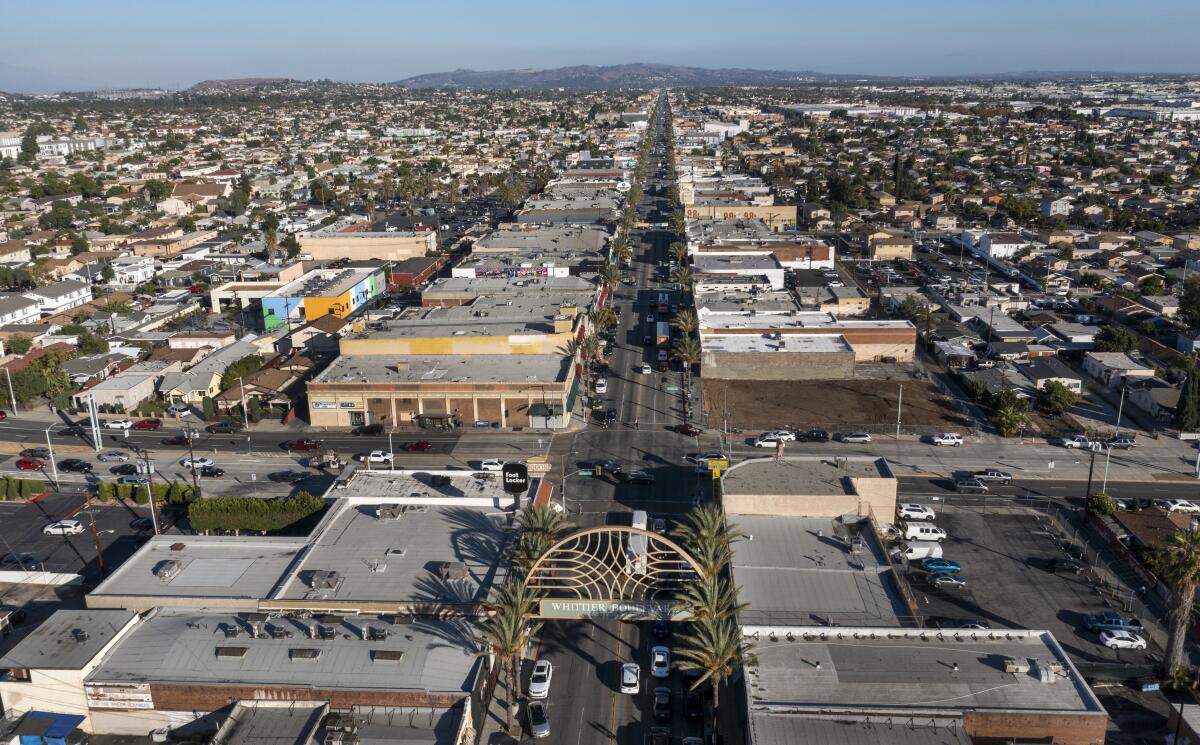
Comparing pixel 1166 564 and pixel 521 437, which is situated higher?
pixel 1166 564

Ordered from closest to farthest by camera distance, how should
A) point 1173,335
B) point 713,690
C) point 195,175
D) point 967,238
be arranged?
point 713,690, point 1173,335, point 967,238, point 195,175

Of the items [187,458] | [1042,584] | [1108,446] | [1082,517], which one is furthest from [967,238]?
[187,458]

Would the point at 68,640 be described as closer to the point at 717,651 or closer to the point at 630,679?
the point at 630,679

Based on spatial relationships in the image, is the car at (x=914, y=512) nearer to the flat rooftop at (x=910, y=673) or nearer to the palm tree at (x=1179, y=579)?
the palm tree at (x=1179, y=579)

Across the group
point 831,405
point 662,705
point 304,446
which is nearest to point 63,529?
point 304,446

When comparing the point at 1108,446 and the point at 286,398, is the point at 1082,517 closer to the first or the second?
the point at 1108,446

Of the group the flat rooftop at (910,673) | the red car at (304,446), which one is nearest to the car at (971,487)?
the flat rooftop at (910,673)
